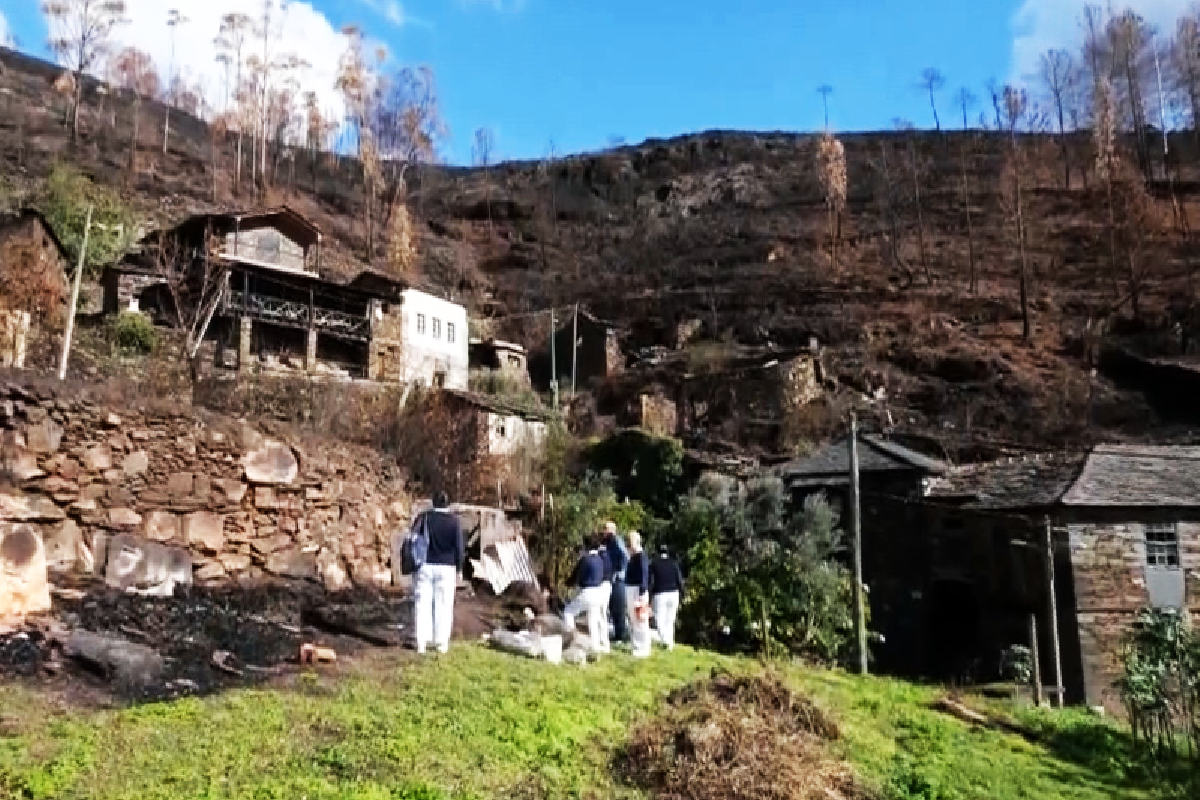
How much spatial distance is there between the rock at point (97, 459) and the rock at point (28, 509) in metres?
0.55

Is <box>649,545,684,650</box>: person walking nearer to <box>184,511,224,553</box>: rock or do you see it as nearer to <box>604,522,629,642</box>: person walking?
<box>604,522,629,642</box>: person walking

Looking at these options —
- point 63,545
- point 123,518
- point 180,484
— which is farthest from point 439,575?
point 63,545

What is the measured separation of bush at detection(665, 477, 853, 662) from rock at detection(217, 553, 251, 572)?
12319mm

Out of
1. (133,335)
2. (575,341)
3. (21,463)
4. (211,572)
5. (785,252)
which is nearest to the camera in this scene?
(21,463)

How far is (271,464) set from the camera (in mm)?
12648

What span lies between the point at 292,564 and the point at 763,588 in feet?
40.7

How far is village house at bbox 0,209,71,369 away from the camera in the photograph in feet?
72.6

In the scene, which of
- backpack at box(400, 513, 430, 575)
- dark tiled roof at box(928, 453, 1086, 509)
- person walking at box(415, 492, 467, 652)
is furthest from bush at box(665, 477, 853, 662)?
backpack at box(400, 513, 430, 575)

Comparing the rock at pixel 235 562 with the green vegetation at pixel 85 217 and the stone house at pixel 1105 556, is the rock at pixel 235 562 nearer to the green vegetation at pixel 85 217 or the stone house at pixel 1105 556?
the stone house at pixel 1105 556

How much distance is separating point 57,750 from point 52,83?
87.4 m

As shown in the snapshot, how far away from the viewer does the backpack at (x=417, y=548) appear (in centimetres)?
1081

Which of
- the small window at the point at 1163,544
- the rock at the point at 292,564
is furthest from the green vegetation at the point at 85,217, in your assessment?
the small window at the point at 1163,544

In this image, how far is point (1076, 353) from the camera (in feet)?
165

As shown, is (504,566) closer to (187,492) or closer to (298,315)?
(187,492)
